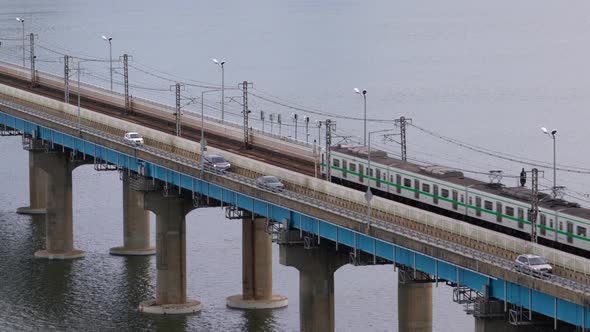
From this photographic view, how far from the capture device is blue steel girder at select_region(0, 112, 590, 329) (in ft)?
239

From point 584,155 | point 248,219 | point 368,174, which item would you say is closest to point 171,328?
point 248,219

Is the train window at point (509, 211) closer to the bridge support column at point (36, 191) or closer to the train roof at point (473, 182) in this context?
the train roof at point (473, 182)

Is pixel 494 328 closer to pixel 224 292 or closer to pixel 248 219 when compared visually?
pixel 248 219

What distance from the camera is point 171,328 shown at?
105m

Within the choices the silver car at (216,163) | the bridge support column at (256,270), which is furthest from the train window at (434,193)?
the bridge support column at (256,270)

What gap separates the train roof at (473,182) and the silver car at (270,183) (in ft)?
24.0

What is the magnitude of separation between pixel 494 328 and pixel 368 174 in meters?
23.2

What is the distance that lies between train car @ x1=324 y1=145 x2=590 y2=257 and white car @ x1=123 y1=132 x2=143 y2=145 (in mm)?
16229

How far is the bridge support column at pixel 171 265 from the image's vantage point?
108188mm

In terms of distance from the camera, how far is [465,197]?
90812 mm

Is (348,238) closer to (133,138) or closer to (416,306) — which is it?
(416,306)

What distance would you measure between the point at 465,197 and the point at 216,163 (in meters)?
19.1

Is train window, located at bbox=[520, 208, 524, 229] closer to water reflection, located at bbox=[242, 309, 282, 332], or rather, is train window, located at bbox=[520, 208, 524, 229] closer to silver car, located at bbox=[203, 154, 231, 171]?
water reflection, located at bbox=[242, 309, 282, 332]

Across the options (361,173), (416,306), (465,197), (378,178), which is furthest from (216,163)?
(416,306)
